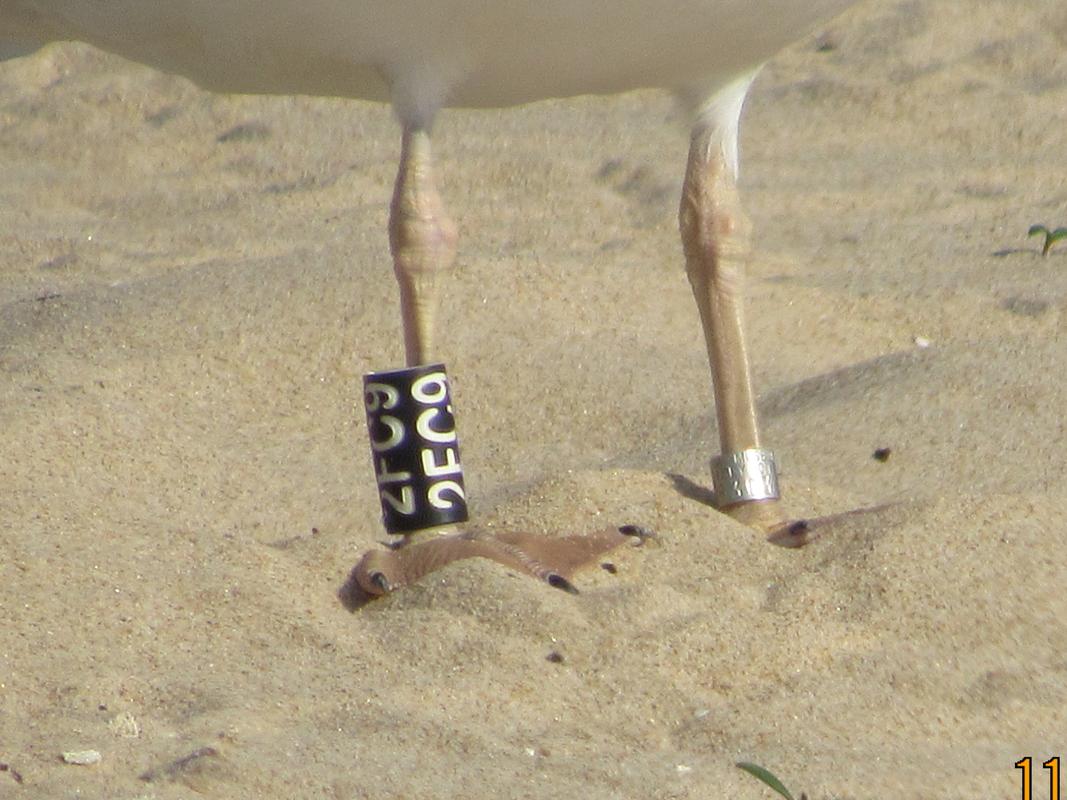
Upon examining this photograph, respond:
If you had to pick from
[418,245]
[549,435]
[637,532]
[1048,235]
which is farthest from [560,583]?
[1048,235]

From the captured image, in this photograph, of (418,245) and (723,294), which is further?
(723,294)

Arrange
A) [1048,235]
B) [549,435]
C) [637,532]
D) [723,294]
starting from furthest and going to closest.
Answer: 1. [1048,235]
2. [549,435]
3. [723,294]
4. [637,532]

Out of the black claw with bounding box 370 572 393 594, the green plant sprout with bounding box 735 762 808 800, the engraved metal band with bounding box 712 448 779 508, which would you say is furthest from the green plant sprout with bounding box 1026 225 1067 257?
the green plant sprout with bounding box 735 762 808 800

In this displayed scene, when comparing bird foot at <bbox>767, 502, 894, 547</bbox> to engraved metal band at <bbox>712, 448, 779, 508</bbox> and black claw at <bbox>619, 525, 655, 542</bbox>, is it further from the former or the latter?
black claw at <bbox>619, 525, 655, 542</bbox>

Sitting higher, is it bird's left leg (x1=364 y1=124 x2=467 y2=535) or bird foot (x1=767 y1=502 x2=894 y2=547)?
bird's left leg (x1=364 y1=124 x2=467 y2=535)

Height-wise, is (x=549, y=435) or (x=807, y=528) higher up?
(x=549, y=435)

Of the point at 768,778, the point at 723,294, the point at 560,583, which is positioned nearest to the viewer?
the point at 768,778

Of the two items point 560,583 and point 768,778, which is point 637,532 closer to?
point 560,583

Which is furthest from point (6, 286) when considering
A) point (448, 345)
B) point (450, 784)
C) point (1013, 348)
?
point (450, 784)
